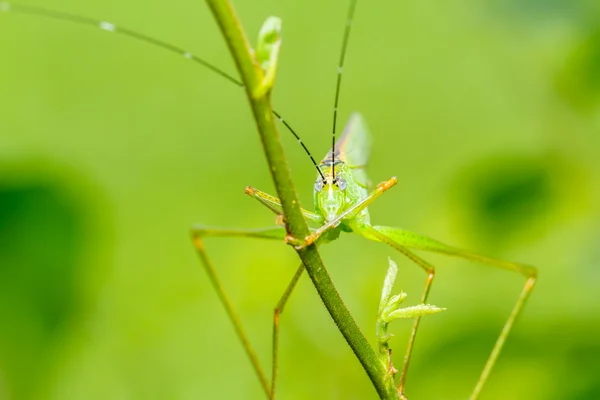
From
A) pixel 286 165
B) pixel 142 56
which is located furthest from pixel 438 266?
pixel 142 56

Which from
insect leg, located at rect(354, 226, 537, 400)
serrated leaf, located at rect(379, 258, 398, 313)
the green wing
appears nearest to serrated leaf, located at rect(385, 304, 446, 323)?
serrated leaf, located at rect(379, 258, 398, 313)

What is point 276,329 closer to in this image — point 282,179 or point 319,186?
point 319,186

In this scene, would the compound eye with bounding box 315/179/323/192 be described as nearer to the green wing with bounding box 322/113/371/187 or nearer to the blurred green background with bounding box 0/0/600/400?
the green wing with bounding box 322/113/371/187

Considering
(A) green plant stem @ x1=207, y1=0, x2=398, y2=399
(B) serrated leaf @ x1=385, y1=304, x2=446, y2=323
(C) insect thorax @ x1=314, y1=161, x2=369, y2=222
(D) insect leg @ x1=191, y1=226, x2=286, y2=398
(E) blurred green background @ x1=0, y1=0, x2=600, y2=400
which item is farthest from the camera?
(E) blurred green background @ x1=0, y1=0, x2=600, y2=400

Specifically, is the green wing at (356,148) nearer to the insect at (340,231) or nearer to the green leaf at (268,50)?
the insect at (340,231)

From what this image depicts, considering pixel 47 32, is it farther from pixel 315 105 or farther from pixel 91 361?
pixel 91 361

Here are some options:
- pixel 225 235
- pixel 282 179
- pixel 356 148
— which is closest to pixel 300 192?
pixel 356 148
